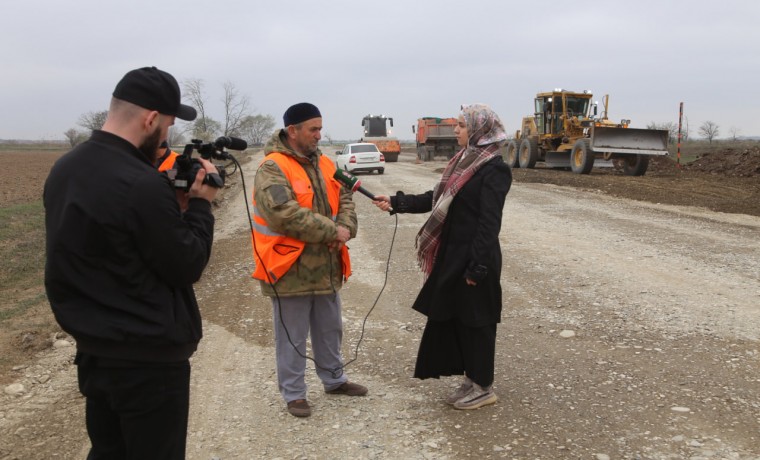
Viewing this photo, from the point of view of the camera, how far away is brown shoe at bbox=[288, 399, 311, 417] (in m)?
3.77

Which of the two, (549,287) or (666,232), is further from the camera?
(666,232)

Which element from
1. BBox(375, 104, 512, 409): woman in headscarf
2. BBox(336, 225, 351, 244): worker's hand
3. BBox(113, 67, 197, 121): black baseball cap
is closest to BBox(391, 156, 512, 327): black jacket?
BBox(375, 104, 512, 409): woman in headscarf

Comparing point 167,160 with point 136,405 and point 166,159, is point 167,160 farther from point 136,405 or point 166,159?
point 136,405

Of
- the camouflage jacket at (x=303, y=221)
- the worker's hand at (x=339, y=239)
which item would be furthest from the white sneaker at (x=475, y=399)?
the worker's hand at (x=339, y=239)

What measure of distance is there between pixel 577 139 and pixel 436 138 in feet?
42.0

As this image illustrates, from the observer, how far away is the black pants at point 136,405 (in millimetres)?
2035

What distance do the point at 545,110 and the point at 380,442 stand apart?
2146 cm

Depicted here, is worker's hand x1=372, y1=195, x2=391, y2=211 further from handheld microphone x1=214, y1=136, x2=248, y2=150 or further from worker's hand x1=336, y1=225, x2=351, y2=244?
handheld microphone x1=214, y1=136, x2=248, y2=150

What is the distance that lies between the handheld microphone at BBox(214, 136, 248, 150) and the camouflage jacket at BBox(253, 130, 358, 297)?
0.47 m

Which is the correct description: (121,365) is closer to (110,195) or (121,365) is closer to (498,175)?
(110,195)

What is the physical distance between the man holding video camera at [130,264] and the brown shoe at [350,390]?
1.98 meters

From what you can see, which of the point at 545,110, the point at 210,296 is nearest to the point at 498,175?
the point at 210,296

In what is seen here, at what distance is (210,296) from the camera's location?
6582 mm

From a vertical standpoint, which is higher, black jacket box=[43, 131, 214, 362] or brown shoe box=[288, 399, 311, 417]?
black jacket box=[43, 131, 214, 362]
